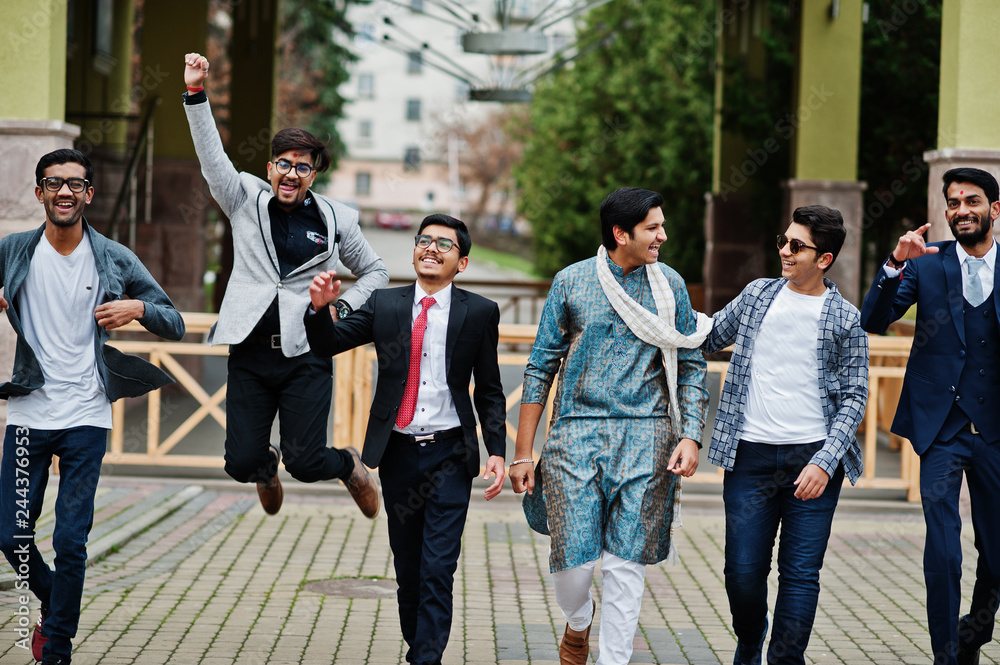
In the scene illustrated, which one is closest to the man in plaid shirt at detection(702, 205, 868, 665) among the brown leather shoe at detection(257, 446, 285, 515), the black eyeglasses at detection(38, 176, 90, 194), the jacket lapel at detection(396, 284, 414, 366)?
the jacket lapel at detection(396, 284, 414, 366)

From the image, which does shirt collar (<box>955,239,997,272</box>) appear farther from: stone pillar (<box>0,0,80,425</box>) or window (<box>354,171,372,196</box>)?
window (<box>354,171,372,196</box>)

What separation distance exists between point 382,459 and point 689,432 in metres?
1.23

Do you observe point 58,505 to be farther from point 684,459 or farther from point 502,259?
point 502,259

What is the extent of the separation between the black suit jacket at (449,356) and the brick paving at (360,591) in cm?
129

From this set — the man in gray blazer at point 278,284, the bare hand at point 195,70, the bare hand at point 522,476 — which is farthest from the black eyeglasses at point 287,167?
the bare hand at point 522,476

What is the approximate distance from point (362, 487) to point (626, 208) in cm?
221

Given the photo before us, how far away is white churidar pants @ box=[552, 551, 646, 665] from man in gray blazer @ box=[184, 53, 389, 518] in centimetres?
145

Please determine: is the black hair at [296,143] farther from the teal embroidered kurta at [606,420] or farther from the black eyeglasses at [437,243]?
the teal embroidered kurta at [606,420]

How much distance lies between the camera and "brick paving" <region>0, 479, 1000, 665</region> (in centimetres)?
576

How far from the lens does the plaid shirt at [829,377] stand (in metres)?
4.72

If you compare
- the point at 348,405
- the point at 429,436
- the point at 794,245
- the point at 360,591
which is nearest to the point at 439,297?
the point at 429,436

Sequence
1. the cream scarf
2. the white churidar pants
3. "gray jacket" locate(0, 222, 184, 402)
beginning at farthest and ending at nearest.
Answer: "gray jacket" locate(0, 222, 184, 402)
the cream scarf
the white churidar pants

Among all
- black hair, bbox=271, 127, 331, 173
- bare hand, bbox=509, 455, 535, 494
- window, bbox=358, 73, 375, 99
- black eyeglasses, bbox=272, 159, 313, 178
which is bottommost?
bare hand, bbox=509, 455, 535, 494

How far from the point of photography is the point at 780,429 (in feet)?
15.7
